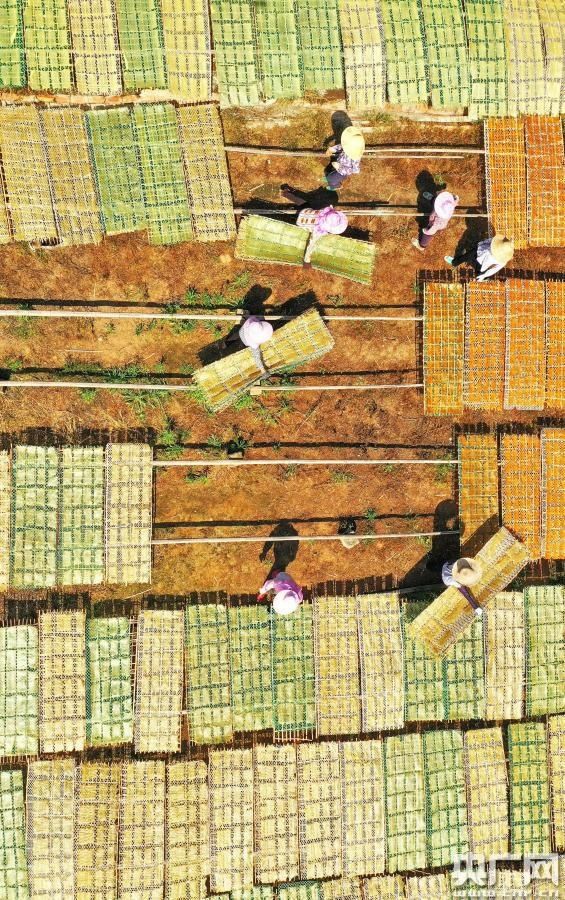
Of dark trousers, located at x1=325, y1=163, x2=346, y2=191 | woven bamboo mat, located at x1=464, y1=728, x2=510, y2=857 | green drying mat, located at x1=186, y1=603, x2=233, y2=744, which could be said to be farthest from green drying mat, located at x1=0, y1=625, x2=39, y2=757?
dark trousers, located at x1=325, y1=163, x2=346, y2=191

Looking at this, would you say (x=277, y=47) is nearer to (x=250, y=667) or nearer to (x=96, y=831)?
(x=250, y=667)

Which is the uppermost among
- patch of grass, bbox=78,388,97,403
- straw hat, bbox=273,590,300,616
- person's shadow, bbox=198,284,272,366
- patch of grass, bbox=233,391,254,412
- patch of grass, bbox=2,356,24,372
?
person's shadow, bbox=198,284,272,366

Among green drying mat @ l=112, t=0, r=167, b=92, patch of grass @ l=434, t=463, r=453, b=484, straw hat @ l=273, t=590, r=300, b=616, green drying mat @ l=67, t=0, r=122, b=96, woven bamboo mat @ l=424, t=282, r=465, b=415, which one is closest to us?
straw hat @ l=273, t=590, r=300, b=616

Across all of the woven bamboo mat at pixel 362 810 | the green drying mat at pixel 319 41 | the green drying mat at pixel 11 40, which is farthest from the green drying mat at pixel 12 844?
the green drying mat at pixel 319 41

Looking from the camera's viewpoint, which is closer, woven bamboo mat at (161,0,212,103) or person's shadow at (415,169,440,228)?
woven bamboo mat at (161,0,212,103)

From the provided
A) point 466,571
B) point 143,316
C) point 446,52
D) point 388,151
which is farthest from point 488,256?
point 143,316

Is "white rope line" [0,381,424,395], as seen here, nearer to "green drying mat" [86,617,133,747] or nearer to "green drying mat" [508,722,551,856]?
"green drying mat" [86,617,133,747]
